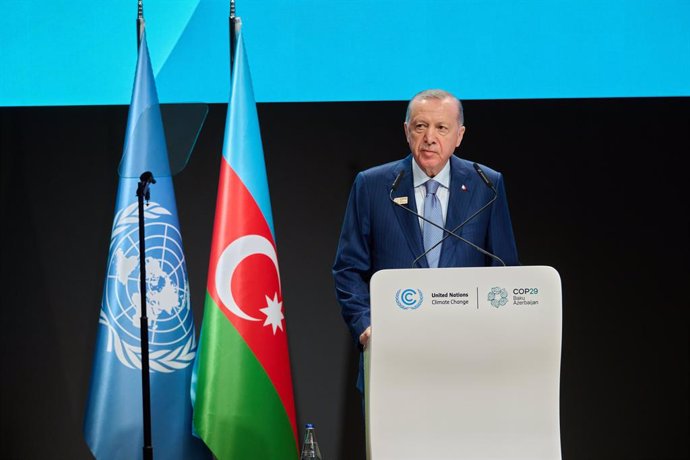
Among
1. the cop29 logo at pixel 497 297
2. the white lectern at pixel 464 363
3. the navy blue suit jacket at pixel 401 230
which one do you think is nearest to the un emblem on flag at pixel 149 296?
the navy blue suit jacket at pixel 401 230

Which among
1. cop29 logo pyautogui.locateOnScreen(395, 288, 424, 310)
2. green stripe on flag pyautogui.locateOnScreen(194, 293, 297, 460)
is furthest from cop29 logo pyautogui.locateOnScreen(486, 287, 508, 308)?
green stripe on flag pyautogui.locateOnScreen(194, 293, 297, 460)

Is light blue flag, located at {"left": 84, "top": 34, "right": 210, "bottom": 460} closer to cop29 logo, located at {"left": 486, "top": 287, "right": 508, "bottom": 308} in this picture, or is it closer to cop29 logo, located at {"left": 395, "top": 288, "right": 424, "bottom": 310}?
cop29 logo, located at {"left": 395, "top": 288, "right": 424, "bottom": 310}

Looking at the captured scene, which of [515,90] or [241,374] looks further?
[515,90]

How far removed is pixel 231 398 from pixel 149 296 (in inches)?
19.8

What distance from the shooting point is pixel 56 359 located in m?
4.01

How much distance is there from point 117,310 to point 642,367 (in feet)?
7.71

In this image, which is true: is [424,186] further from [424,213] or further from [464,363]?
[464,363]

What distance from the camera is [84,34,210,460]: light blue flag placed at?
3.42 metres

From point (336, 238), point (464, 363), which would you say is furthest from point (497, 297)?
point (336, 238)

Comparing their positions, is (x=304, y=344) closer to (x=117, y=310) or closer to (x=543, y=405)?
(x=117, y=310)

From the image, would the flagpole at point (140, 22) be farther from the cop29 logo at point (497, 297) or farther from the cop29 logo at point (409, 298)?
the cop29 logo at point (497, 297)

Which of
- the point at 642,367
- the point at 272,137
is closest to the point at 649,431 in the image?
the point at 642,367

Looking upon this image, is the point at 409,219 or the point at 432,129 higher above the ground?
the point at 432,129

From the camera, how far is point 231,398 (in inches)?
135
